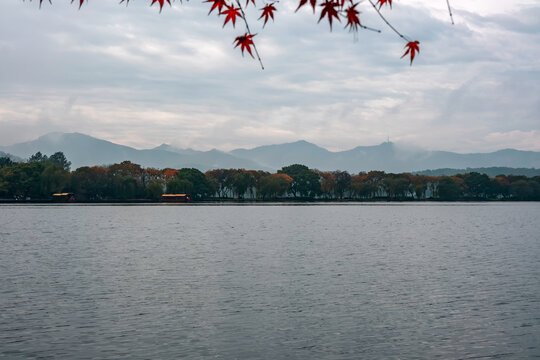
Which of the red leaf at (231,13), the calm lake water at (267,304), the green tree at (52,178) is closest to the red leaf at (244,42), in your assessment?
the red leaf at (231,13)

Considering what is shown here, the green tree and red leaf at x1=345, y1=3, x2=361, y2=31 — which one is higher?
the green tree

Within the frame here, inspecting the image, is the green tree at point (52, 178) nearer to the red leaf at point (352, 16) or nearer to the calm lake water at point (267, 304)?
the calm lake water at point (267, 304)

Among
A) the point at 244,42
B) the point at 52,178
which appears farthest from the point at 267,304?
the point at 52,178

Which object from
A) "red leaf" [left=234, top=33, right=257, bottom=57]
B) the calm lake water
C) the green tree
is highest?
the green tree

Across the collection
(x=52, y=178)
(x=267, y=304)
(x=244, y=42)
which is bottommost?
(x=267, y=304)

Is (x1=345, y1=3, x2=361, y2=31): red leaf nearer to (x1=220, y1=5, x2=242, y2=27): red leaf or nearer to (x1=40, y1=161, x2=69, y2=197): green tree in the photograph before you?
(x1=220, y1=5, x2=242, y2=27): red leaf

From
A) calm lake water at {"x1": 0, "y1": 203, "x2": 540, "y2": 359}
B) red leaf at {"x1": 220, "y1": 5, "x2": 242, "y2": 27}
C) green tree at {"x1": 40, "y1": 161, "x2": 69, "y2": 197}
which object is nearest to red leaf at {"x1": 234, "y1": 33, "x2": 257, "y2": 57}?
red leaf at {"x1": 220, "y1": 5, "x2": 242, "y2": 27}

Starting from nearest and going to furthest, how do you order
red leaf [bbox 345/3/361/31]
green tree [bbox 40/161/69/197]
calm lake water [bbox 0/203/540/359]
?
red leaf [bbox 345/3/361/31] → calm lake water [bbox 0/203/540/359] → green tree [bbox 40/161/69/197]

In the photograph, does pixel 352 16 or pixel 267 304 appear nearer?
pixel 352 16

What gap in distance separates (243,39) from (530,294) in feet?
85.4

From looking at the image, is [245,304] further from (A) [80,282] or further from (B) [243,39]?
(B) [243,39]

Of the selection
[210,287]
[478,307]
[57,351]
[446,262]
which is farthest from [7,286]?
[446,262]

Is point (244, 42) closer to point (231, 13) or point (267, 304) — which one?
point (231, 13)

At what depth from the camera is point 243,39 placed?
424 inches
